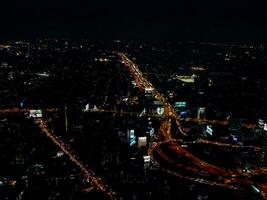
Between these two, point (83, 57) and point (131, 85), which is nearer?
point (131, 85)

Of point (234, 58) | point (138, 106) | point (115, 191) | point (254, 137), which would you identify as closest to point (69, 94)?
point (138, 106)

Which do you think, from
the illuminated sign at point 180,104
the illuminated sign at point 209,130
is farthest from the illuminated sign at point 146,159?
the illuminated sign at point 180,104

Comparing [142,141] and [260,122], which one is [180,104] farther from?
[142,141]

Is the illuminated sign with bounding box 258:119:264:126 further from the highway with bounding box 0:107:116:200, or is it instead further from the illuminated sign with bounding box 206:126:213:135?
the highway with bounding box 0:107:116:200

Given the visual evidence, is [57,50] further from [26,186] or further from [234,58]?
[26,186]

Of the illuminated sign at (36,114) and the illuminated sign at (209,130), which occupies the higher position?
the illuminated sign at (36,114)

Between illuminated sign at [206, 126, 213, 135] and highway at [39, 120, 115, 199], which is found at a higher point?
illuminated sign at [206, 126, 213, 135]

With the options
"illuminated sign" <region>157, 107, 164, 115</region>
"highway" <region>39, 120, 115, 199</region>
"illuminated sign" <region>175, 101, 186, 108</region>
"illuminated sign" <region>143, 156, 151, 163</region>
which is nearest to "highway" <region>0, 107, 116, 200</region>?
"highway" <region>39, 120, 115, 199</region>

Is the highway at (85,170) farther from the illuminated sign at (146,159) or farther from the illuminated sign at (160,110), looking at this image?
the illuminated sign at (160,110)
